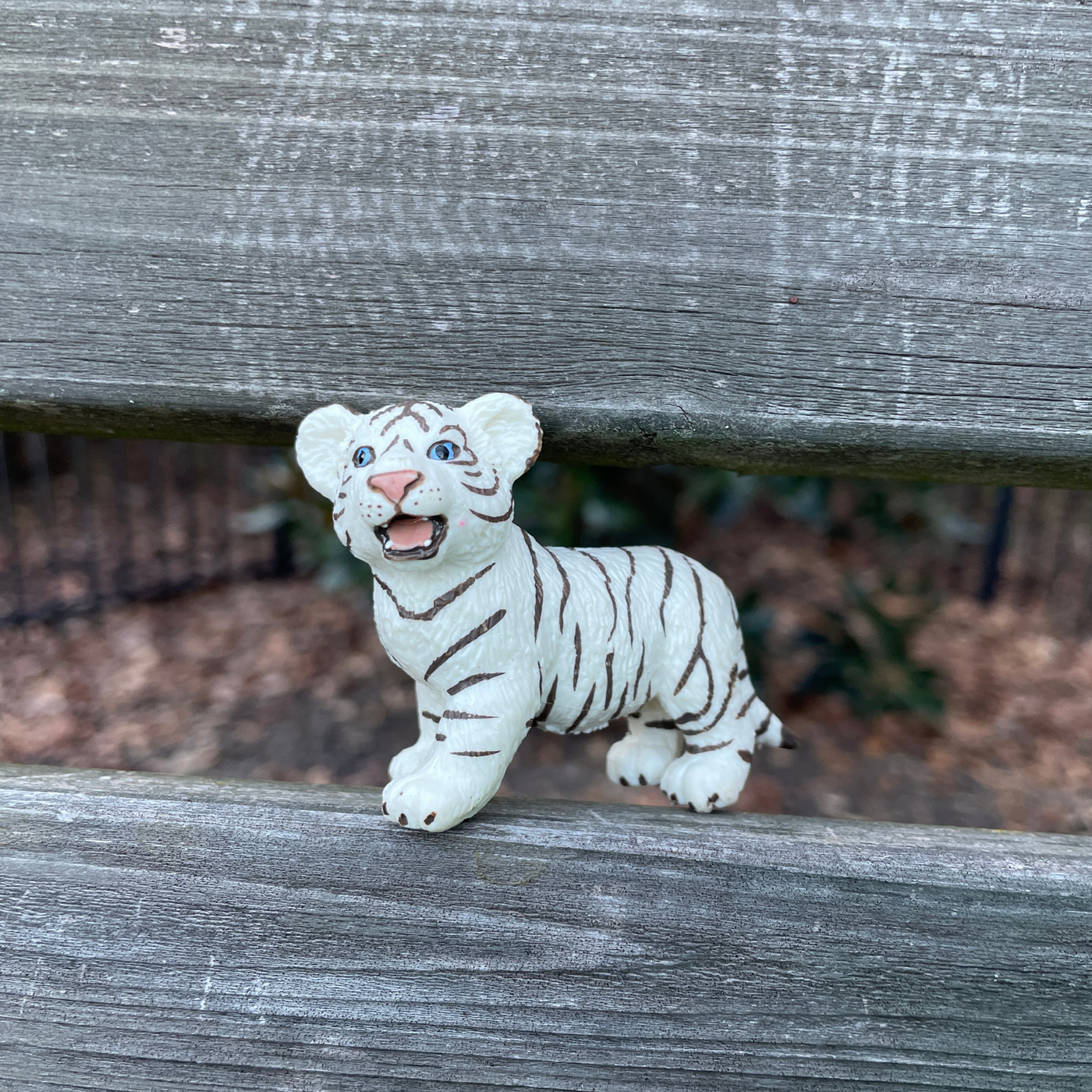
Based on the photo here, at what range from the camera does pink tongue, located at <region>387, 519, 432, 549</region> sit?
0.74 meters

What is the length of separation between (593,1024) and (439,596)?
1.37 feet

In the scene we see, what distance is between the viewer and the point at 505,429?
2.56ft

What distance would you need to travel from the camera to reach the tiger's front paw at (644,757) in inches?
39.4

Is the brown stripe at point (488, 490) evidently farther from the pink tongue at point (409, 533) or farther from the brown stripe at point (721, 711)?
the brown stripe at point (721, 711)

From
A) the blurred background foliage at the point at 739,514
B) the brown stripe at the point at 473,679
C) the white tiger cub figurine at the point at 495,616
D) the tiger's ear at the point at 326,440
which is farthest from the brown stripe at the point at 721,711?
the blurred background foliage at the point at 739,514

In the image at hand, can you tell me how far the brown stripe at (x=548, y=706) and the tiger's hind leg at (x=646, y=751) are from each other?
136 mm

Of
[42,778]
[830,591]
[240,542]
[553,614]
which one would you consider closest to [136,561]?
[240,542]

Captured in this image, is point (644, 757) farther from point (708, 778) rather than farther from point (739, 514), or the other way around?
point (739, 514)

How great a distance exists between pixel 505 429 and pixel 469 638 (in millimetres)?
188

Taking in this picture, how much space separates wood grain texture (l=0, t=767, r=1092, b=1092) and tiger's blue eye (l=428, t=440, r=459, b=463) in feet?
1.17

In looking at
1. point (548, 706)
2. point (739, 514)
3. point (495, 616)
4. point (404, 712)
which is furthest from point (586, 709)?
point (404, 712)

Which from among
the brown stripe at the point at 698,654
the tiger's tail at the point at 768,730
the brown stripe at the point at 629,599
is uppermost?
the brown stripe at the point at 629,599

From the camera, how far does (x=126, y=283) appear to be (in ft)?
2.69

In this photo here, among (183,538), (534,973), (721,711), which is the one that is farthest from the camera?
(183,538)
